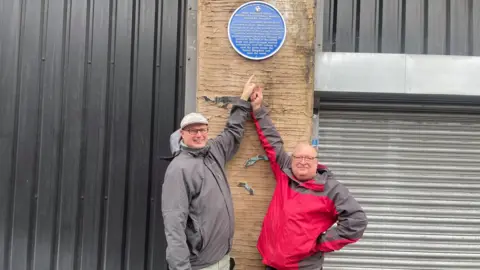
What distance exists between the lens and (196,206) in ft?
9.00

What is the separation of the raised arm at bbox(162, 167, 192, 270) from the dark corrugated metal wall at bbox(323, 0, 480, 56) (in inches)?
81.5

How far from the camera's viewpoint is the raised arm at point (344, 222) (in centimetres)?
279

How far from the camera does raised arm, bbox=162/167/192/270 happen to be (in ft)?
8.42

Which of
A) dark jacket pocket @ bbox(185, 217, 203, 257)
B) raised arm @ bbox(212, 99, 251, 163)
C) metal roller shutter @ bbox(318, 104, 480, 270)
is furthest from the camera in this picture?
metal roller shutter @ bbox(318, 104, 480, 270)

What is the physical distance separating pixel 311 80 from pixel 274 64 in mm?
334

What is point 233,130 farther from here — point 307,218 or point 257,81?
point 307,218

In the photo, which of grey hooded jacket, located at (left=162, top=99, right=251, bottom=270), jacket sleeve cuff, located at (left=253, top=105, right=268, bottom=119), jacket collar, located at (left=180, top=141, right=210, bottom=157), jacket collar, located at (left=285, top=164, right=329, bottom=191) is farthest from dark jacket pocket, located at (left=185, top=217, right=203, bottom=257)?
jacket sleeve cuff, located at (left=253, top=105, right=268, bottom=119)

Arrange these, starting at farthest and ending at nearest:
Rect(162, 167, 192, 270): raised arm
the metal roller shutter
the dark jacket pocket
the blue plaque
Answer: the metal roller shutter < the blue plaque < the dark jacket pocket < Rect(162, 167, 192, 270): raised arm

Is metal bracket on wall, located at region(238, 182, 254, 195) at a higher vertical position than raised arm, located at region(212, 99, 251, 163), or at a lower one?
lower

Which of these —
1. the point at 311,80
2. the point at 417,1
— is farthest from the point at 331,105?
the point at 417,1

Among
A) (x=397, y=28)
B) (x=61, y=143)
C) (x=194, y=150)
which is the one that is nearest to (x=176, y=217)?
(x=194, y=150)

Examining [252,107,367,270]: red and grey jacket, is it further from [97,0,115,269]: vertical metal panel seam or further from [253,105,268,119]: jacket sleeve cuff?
[97,0,115,269]: vertical metal panel seam

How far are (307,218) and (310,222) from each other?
0.04 metres

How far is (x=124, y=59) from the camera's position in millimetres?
4012
